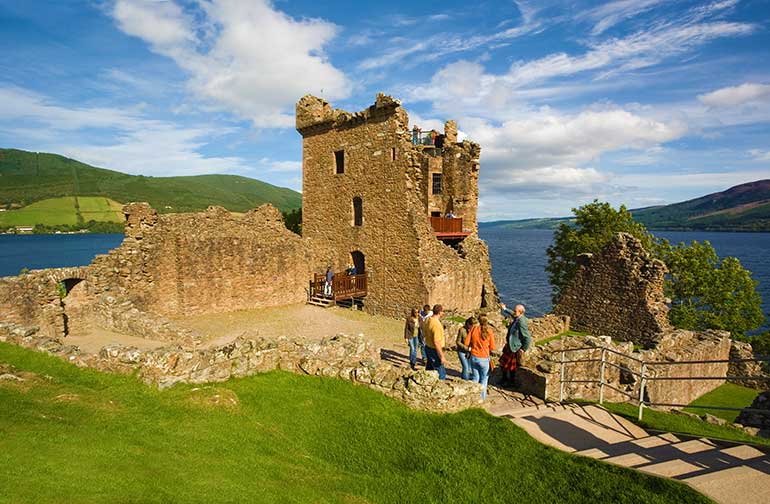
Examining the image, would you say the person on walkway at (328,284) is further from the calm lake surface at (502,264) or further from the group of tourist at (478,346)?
the calm lake surface at (502,264)

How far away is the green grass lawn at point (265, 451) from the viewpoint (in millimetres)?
5293

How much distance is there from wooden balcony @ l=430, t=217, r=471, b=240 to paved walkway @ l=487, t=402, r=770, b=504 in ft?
57.1

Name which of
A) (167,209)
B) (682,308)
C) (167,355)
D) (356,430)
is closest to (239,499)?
(356,430)

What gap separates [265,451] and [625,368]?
8492 millimetres

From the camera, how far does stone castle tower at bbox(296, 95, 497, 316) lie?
73.4 ft

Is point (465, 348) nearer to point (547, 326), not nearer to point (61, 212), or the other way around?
point (547, 326)

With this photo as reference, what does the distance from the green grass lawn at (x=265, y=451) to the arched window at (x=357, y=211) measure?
1616 centimetres

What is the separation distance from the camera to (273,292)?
23969 mm

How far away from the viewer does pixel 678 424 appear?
10.1m

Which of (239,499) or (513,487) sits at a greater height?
(239,499)

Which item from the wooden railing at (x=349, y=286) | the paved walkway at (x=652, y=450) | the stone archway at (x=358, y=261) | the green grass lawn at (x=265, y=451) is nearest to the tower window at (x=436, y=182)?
the stone archway at (x=358, y=261)

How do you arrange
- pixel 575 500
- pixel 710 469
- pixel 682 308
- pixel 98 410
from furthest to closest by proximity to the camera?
pixel 682 308 < pixel 98 410 < pixel 710 469 < pixel 575 500

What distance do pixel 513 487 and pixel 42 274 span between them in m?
17.9

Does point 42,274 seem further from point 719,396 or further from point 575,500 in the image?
point 719,396
